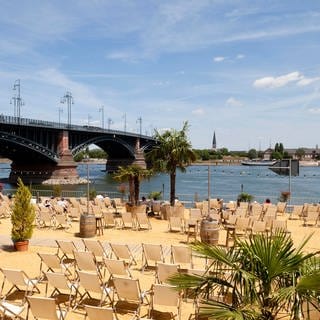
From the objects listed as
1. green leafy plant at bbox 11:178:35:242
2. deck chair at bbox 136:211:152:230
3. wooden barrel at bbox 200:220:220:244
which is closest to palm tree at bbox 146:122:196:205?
deck chair at bbox 136:211:152:230

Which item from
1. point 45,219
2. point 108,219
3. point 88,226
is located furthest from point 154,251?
point 45,219

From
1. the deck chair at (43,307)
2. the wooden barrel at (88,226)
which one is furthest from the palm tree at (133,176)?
the deck chair at (43,307)

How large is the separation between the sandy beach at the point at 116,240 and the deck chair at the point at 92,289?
938mm

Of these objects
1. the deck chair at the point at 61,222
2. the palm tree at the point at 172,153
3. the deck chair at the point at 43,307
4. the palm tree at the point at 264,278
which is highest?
the palm tree at the point at 172,153

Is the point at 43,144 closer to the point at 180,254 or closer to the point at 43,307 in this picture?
the point at 180,254

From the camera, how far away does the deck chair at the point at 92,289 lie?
613cm

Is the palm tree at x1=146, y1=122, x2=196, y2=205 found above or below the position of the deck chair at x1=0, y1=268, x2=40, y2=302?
above

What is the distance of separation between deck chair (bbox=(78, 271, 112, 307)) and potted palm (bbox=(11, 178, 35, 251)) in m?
4.04

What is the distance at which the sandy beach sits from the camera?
8.95 m

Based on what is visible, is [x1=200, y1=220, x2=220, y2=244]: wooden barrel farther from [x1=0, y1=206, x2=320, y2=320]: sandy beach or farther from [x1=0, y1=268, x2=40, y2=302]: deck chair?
[x1=0, y1=268, x2=40, y2=302]: deck chair

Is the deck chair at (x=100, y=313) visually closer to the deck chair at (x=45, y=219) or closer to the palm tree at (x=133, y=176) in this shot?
the deck chair at (x=45, y=219)

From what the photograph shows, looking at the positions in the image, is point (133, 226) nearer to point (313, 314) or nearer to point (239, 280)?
point (313, 314)

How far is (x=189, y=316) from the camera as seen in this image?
6.07 metres

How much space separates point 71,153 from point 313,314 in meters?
58.2
